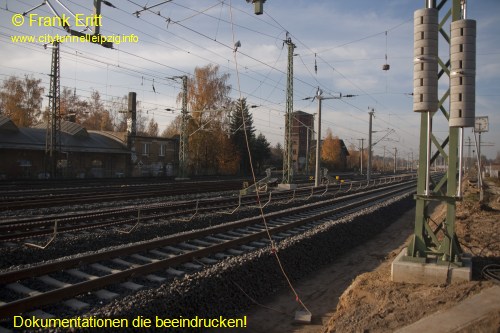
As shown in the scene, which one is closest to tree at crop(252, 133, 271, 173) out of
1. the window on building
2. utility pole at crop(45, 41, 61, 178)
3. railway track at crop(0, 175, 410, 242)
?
the window on building

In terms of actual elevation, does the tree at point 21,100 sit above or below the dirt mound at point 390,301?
above

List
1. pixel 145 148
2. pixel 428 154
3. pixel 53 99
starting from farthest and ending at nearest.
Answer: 1. pixel 145 148
2. pixel 53 99
3. pixel 428 154

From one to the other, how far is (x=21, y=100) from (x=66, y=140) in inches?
918

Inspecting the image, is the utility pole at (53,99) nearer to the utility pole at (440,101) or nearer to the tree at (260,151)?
the tree at (260,151)

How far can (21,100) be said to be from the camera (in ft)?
204

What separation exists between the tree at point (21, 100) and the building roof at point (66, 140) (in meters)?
14.3

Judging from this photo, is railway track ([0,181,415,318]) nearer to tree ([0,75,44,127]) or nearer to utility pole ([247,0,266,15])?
utility pole ([247,0,266,15])

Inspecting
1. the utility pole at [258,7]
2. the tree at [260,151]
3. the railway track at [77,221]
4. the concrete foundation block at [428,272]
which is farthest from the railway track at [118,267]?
the tree at [260,151]

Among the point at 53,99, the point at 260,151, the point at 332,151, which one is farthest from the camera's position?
the point at 332,151

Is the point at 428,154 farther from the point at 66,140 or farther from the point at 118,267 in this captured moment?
the point at 66,140

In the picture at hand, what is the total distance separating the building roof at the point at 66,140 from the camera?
40.0m

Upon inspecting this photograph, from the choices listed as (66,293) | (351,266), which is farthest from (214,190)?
(66,293)

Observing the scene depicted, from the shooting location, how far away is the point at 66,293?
20.4 feet

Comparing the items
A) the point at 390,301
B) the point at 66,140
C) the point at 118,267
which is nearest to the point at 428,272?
the point at 390,301
